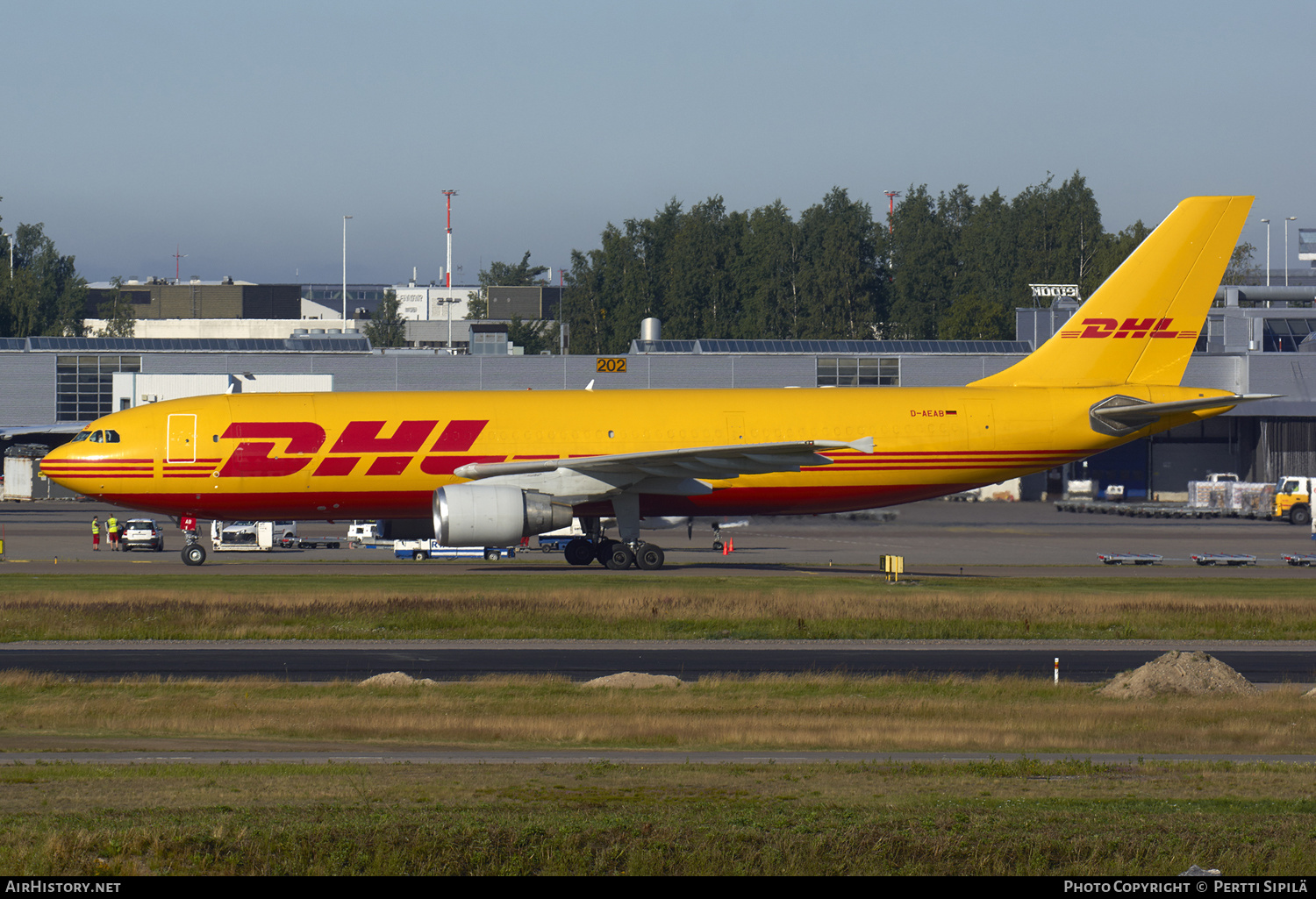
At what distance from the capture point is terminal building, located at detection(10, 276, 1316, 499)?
95562 millimetres

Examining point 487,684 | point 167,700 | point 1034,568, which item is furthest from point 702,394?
point 167,700

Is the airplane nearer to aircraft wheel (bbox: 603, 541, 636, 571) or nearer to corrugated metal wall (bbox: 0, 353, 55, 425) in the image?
aircraft wheel (bbox: 603, 541, 636, 571)

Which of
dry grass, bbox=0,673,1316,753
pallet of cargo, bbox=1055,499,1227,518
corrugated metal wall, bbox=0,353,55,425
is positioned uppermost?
corrugated metal wall, bbox=0,353,55,425

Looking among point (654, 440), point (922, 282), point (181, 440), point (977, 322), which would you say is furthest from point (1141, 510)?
point (922, 282)

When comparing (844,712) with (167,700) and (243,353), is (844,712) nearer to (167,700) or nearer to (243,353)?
(167,700)

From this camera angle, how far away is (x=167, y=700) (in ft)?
77.2

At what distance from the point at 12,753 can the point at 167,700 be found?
5229 millimetres

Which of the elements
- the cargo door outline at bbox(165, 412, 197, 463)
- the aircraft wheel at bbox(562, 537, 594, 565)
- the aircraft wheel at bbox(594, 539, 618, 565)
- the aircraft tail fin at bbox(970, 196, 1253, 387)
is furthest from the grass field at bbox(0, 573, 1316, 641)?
the aircraft tail fin at bbox(970, 196, 1253, 387)

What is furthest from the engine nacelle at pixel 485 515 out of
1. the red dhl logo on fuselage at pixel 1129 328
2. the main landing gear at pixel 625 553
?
the red dhl logo on fuselage at pixel 1129 328

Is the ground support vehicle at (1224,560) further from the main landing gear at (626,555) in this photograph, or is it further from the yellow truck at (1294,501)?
the yellow truck at (1294,501)

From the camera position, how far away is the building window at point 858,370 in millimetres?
100375

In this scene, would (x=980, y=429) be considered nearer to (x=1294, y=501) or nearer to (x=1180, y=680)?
(x=1180, y=680)

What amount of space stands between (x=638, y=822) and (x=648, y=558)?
108 ft

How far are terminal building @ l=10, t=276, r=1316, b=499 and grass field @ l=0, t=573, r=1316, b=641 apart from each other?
54765 millimetres
